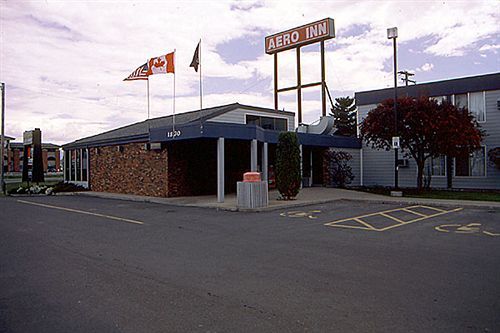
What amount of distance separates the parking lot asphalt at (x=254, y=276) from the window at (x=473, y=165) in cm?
1263

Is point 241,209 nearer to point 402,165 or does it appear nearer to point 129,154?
point 129,154

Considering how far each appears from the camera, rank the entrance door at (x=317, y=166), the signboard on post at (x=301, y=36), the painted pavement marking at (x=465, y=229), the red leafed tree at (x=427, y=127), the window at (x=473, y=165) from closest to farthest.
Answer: the painted pavement marking at (x=465, y=229)
the red leafed tree at (x=427, y=127)
the window at (x=473, y=165)
the entrance door at (x=317, y=166)
the signboard on post at (x=301, y=36)

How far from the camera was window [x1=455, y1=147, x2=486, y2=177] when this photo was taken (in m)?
23.3

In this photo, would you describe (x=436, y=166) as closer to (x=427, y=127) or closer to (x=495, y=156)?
(x=495, y=156)

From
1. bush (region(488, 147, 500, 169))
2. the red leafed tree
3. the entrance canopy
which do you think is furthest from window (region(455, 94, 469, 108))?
the entrance canopy

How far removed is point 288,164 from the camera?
59.5 feet

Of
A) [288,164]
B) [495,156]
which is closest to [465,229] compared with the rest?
[288,164]

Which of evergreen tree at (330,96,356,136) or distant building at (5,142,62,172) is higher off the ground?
evergreen tree at (330,96,356,136)

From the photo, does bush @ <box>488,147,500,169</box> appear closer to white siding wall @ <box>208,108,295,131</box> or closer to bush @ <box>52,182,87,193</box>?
white siding wall @ <box>208,108,295,131</box>

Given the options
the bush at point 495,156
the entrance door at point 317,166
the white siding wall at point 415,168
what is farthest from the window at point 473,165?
the entrance door at point 317,166

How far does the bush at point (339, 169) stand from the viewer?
2683cm

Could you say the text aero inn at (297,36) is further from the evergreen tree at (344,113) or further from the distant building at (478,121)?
the evergreen tree at (344,113)

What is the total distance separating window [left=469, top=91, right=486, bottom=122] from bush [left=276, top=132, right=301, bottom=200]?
11.8 m

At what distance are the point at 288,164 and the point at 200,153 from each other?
6337mm
